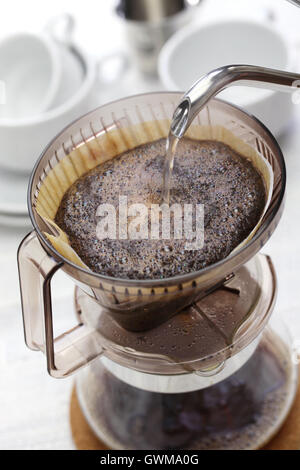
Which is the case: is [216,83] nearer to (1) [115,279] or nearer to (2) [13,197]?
(1) [115,279]

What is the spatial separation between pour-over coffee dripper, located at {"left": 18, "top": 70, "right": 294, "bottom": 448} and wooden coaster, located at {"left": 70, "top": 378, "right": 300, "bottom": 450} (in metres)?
0.12

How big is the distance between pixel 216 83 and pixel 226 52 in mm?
650

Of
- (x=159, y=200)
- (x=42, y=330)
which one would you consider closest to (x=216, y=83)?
(x=159, y=200)

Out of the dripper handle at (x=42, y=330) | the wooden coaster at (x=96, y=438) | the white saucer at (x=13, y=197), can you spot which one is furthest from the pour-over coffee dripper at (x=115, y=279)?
the white saucer at (x=13, y=197)

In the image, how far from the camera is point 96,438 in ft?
2.42

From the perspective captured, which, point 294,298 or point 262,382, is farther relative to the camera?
point 294,298

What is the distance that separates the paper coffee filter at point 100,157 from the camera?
A: 1.76ft

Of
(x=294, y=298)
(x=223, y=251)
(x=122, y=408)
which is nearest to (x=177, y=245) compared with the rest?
(x=223, y=251)

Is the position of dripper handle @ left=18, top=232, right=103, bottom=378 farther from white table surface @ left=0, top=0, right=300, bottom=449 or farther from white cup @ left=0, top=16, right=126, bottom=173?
white cup @ left=0, top=16, right=126, bottom=173

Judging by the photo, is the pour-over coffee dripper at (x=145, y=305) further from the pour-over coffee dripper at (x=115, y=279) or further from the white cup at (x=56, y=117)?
the white cup at (x=56, y=117)
